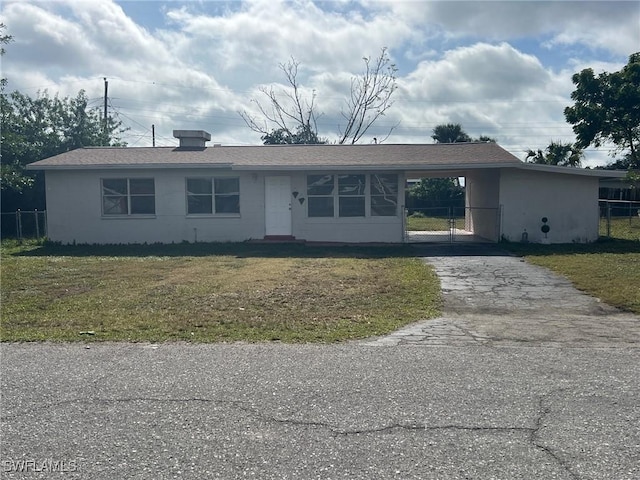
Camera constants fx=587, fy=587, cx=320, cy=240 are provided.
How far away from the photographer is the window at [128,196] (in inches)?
747

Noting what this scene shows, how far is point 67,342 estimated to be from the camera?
6793mm

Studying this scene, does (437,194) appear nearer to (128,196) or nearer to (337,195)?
(337,195)

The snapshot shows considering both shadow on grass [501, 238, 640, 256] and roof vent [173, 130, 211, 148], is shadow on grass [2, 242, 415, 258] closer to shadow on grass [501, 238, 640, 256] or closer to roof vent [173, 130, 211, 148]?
shadow on grass [501, 238, 640, 256]

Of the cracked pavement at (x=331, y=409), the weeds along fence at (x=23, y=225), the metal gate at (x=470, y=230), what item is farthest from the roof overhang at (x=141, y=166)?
the cracked pavement at (x=331, y=409)

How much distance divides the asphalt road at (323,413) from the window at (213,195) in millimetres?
12850

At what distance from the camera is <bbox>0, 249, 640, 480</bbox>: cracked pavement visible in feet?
12.0

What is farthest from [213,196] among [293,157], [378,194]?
[378,194]

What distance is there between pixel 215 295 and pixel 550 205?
12515 millimetres

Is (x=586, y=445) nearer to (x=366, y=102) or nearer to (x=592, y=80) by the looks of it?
(x=592, y=80)

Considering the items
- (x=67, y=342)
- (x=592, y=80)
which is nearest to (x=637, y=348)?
(x=67, y=342)

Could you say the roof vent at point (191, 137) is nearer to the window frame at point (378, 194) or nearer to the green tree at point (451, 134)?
the window frame at point (378, 194)

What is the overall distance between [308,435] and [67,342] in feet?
12.9

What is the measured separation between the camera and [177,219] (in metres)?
19.0

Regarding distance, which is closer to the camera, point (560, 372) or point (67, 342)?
point (560, 372)
